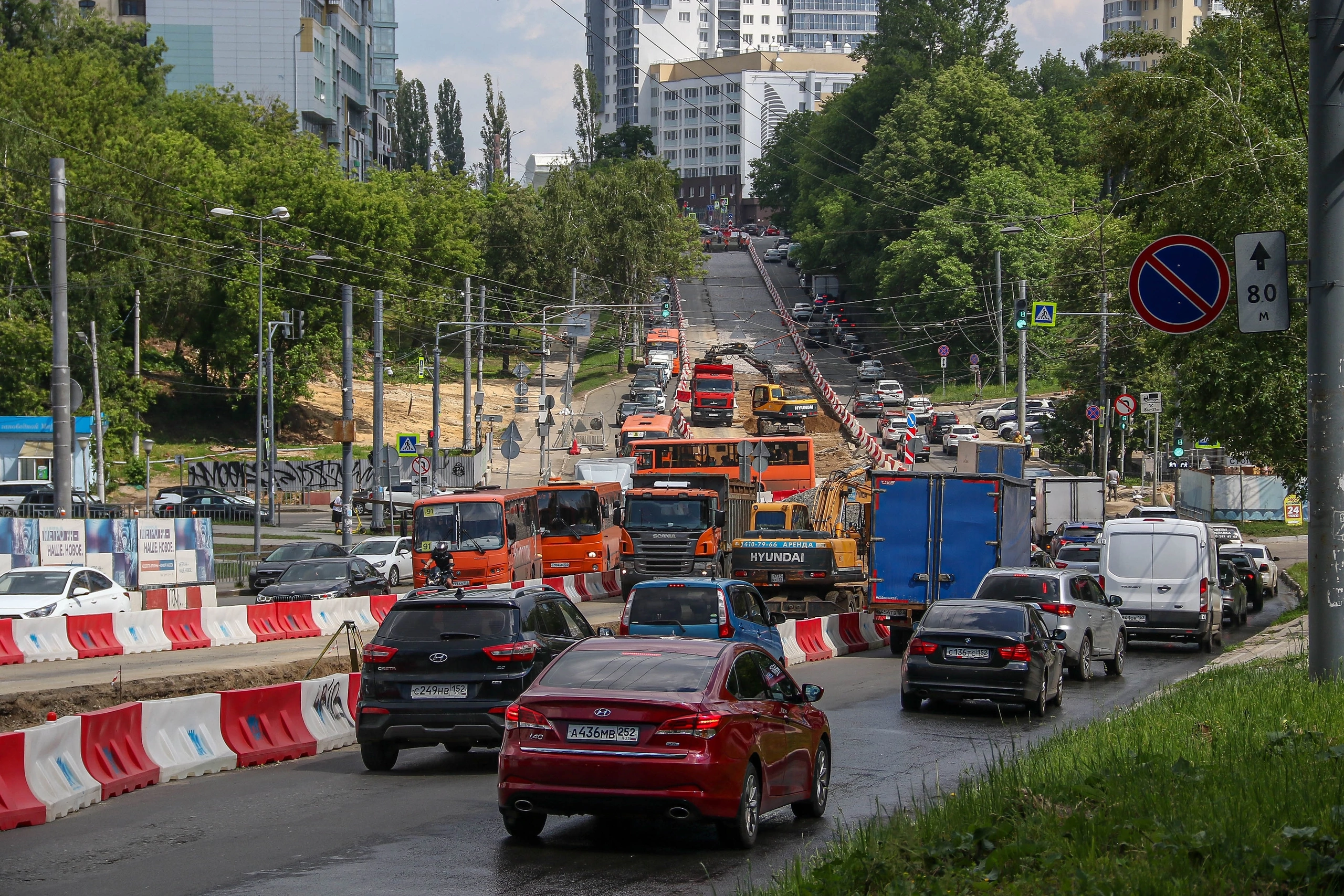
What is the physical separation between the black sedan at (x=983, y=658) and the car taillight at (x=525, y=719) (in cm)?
897

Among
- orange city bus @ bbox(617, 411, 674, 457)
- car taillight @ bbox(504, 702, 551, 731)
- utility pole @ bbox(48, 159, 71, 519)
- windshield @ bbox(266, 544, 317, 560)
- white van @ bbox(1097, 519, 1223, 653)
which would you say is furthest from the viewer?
orange city bus @ bbox(617, 411, 674, 457)

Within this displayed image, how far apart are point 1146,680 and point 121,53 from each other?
93403 millimetres

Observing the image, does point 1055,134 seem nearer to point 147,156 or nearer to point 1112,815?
point 147,156

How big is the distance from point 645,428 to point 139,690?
45152 mm

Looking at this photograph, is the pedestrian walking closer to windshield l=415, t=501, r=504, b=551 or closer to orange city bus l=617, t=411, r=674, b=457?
orange city bus l=617, t=411, r=674, b=457

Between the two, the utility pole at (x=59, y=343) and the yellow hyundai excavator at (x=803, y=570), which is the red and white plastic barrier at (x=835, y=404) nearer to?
the yellow hyundai excavator at (x=803, y=570)

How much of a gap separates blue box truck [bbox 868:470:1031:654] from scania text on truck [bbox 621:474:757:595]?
8.61m

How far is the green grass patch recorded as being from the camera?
19.4 feet

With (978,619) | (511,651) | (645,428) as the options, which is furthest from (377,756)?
(645,428)

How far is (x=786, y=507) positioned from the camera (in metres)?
39.3

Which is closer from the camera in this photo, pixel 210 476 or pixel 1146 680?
pixel 1146 680

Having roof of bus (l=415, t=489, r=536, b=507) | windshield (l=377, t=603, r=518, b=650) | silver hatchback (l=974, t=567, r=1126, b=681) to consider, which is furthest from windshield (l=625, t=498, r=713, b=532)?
windshield (l=377, t=603, r=518, b=650)

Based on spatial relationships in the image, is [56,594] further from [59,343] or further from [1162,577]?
[1162,577]

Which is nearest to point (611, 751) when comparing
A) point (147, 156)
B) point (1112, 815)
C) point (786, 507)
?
point (1112, 815)
